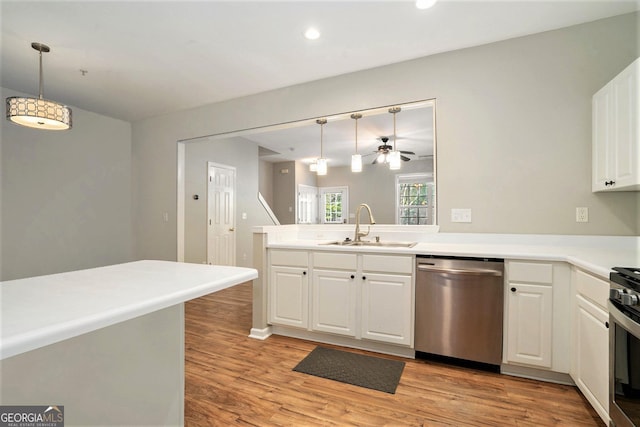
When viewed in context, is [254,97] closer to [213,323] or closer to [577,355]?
[213,323]

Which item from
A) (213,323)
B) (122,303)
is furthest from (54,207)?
(122,303)

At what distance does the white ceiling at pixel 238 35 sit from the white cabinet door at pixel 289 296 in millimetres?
2012

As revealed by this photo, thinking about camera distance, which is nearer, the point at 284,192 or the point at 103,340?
the point at 103,340

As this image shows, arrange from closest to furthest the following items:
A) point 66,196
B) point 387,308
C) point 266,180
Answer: point 387,308 → point 66,196 → point 266,180

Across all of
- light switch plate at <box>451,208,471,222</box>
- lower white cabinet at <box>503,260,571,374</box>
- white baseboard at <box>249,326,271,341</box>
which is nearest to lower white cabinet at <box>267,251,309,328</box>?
white baseboard at <box>249,326,271,341</box>

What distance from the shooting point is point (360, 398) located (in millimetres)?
1798

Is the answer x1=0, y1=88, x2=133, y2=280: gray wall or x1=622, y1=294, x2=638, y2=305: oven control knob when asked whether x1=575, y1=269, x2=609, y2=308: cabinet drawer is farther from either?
x1=0, y1=88, x2=133, y2=280: gray wall

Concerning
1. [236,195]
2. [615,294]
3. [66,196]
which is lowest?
[615,294]

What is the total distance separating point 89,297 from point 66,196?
4089mm

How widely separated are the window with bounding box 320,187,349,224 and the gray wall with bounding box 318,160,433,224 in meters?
0.17

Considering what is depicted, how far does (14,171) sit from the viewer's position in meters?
3.44

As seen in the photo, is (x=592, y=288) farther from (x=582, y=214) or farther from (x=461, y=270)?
(x=582, y=214)

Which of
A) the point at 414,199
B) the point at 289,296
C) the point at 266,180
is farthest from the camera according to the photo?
the point at 266,180

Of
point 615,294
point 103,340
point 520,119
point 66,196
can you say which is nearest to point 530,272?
point 615,294
